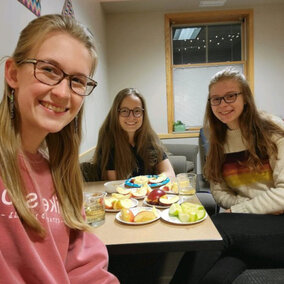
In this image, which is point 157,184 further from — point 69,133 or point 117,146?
point 69,133

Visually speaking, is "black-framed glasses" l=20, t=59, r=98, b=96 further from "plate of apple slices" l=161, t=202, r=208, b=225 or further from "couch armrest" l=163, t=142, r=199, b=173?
"couch armrest" l=163, t=142, r=199, b=173

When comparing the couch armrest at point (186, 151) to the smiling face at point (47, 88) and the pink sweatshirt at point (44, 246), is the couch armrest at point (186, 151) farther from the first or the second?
the smiling face at point (47, 88)

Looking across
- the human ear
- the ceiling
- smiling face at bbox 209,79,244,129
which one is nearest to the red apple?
smiling face at bbox 209,79,244,129

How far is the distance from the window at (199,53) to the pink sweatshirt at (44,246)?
3721 millimetres

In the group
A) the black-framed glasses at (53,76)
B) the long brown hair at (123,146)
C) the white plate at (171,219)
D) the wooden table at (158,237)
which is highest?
the black-framed glasses at (53,76)

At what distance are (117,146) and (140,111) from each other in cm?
33

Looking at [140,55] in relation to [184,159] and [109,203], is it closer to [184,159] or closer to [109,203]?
[184,159]

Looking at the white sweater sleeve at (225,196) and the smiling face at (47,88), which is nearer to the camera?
the smiling face at (47,88)

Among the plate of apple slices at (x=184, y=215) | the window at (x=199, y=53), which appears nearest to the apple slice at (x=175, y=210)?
the plate of apple slices at (x=184, y=215)

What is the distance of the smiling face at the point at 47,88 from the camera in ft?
2.17

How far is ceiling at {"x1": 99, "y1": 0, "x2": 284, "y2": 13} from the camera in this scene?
3.85 m

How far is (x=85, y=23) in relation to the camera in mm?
2918

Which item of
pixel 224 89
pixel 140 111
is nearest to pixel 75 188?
pixel 224 89

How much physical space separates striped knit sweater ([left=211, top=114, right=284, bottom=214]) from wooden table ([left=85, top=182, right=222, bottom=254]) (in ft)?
1.46
